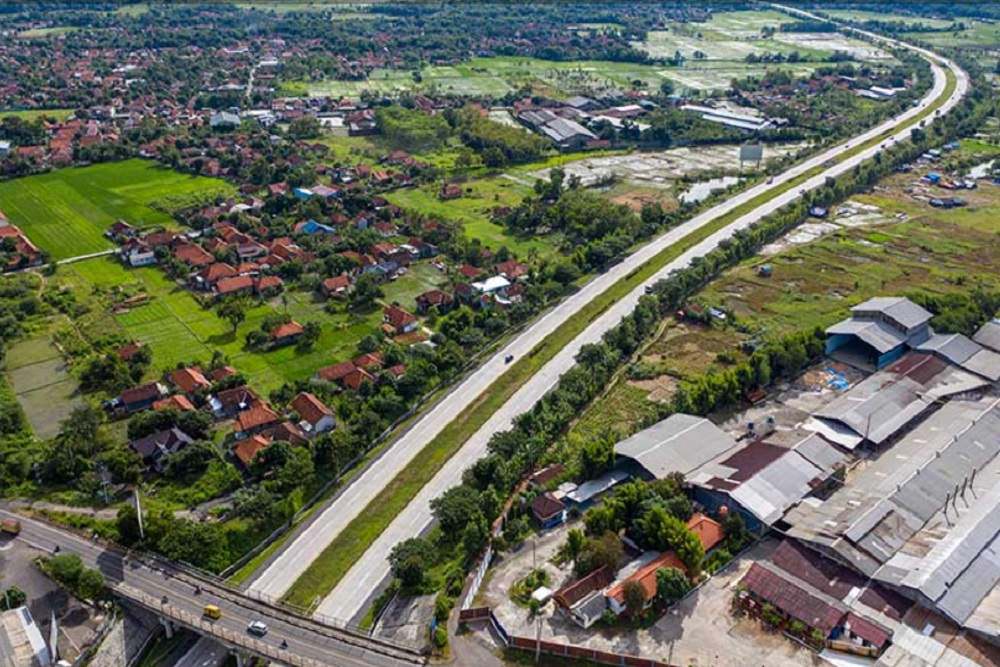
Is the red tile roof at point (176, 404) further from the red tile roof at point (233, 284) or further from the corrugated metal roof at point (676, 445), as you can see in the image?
the corrugated metal roof at point (676, 445)

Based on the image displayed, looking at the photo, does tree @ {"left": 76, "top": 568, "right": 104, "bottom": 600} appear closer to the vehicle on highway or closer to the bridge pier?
the bridge pier

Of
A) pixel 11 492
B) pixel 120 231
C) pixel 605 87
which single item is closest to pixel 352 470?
pixel 11 492

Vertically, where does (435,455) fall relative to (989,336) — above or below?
below

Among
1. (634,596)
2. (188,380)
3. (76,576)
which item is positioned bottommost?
(188,380)

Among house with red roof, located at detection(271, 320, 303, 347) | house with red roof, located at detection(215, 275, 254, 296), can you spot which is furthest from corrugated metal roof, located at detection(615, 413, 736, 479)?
house with red roof, located at detection(215, 275, 254, 296)

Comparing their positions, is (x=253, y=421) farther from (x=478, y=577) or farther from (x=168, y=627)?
(x=478, y=577)

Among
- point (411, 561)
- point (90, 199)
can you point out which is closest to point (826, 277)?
point (411, 561)

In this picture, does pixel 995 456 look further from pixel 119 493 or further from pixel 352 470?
pixel 119 493
